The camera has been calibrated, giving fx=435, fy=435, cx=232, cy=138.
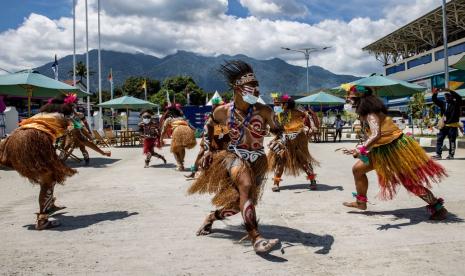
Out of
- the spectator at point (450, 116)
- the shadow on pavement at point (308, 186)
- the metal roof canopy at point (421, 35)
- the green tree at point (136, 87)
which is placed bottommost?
the shadow on pavement at point (308, 186)

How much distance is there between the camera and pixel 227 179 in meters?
4.41

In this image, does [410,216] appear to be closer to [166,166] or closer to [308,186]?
[308,186]

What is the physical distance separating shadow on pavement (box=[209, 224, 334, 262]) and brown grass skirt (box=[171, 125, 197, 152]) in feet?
18.5

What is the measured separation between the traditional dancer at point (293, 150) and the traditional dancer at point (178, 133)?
3365mm

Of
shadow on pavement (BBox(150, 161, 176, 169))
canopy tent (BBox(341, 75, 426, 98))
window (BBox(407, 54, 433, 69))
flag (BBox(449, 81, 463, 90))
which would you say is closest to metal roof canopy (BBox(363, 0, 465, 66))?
window (BBox(407, 54, 433, 69))

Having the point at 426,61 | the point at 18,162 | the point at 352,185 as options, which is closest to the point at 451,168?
the point at 352,185

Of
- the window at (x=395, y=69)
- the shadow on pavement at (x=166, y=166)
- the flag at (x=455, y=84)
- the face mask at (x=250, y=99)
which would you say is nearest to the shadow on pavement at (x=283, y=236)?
the face mask at (x=250, y=99)

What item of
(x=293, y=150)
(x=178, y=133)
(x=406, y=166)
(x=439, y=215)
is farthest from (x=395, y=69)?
(x=406, y=166)

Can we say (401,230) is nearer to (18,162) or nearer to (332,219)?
(332,219)

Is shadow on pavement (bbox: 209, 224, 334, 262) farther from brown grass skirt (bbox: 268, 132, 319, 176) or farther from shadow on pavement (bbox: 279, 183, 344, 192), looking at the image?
shadow on pavement (bbox: 279, 183, 344, 192)

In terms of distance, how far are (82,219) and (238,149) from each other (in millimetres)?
2384

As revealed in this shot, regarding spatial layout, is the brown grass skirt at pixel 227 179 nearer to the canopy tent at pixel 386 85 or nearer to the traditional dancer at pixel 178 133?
the traditional dancer at pixel 178 133

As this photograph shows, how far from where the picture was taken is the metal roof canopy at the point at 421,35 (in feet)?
170

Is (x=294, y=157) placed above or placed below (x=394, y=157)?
below
